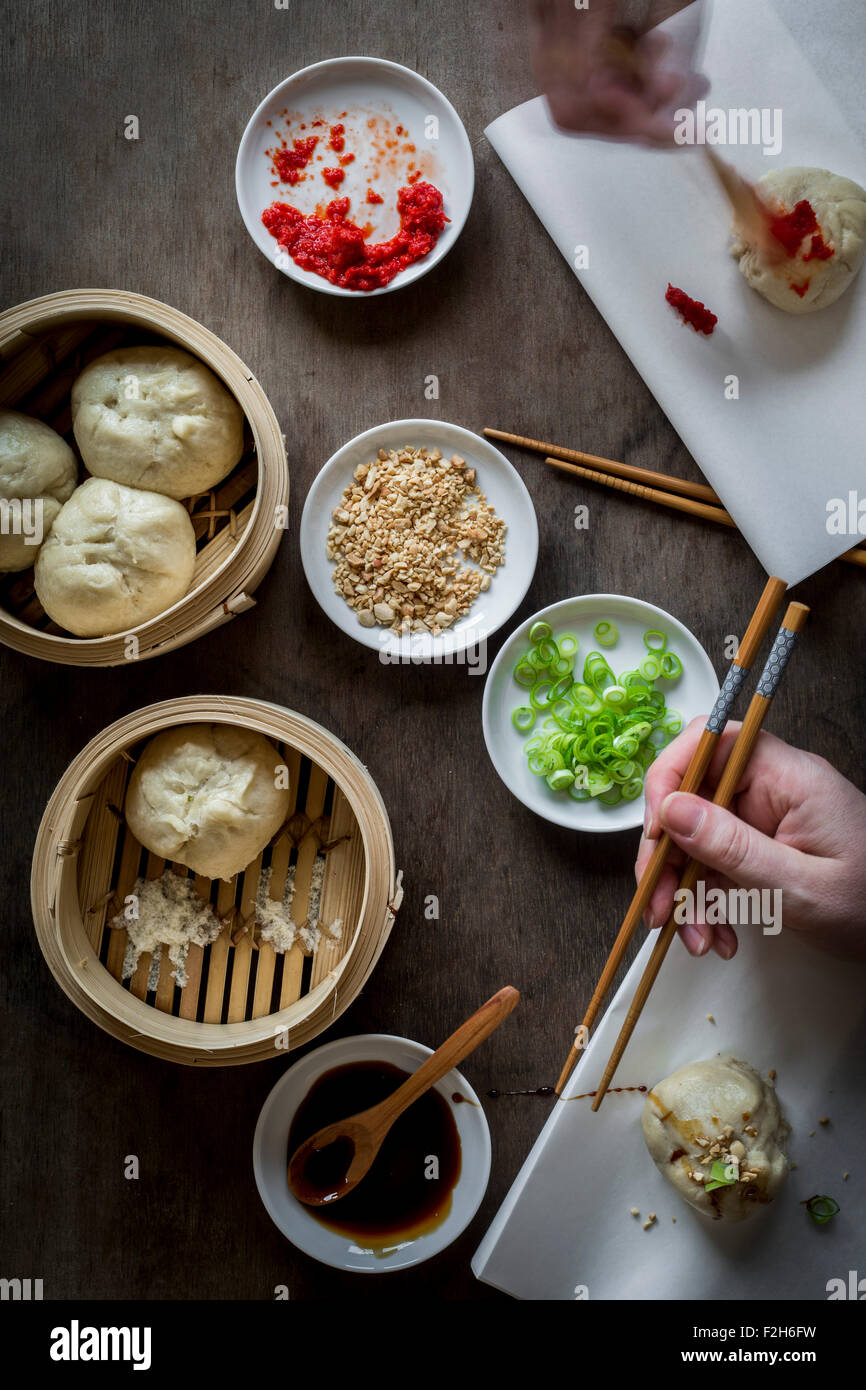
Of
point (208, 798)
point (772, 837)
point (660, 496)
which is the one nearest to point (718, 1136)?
point (772, 837)

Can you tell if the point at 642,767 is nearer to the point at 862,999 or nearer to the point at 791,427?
the point at 862,999

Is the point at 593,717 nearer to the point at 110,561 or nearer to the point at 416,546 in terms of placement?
the point at 416,546

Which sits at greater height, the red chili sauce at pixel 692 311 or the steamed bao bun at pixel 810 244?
the steamed bao bun at pixel 810 244

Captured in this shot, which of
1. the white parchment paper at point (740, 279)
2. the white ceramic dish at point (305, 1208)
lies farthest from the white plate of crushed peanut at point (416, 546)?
the white ceramic dish at point (305, 1208)

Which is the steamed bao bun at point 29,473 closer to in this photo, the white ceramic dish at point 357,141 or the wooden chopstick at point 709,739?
the white ceramic dish at point 357,141

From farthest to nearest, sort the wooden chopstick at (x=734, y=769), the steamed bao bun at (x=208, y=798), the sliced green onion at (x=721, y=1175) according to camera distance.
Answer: the steamed bao bun at (x=208, y=798) → the sliced green onion at (x=721, y=1175) → the wooden chopstick at (x=734, y=769)

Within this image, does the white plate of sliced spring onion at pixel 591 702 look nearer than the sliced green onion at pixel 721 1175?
No

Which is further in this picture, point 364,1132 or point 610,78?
point 610,78
